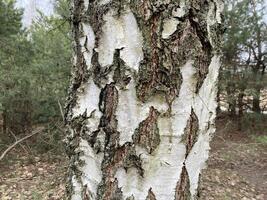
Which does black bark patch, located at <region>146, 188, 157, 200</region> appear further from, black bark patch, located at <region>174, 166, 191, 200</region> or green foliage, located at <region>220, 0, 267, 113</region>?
green foliage, located at <region>220, 0, 267, 113</region>

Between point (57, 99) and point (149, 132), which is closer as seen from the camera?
point (149, 132)

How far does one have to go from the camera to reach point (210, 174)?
650 centimetres

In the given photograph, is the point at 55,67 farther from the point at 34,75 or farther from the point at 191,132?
the point at 191,132

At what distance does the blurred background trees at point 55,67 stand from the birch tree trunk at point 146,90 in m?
5.32

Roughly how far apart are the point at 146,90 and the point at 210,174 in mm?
5966

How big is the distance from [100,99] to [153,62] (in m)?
0.12

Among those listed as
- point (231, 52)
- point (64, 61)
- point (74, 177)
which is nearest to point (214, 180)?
point (64, 61)

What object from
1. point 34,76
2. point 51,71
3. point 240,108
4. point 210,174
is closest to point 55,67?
A: point 51,71

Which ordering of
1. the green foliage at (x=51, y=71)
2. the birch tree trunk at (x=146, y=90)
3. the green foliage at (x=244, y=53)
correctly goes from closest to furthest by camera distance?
the birch tree trunk at (x=146, y=90) → the green foliage at (x=51, y=71) → the green foliage at (x=244, y=53)

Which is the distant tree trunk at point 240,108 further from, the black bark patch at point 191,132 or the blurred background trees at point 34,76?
the black bark patch at point 191,132

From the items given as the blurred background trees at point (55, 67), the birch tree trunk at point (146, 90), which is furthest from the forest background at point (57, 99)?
the birch tree trunk at point (146, 90)

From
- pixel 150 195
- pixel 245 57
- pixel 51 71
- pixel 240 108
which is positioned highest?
pixel 245 57

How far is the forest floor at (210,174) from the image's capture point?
18.9 feet

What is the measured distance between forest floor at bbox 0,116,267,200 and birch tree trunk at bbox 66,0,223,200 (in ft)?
14.6
